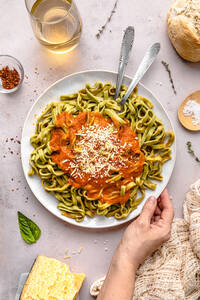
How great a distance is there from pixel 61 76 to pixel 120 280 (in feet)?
6.84

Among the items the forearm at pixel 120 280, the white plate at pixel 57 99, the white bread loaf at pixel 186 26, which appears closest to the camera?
the forearm at pixel 120 280

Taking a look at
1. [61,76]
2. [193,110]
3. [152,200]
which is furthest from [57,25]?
[152,200]

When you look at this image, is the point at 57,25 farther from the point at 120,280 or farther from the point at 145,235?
the point at 120,280

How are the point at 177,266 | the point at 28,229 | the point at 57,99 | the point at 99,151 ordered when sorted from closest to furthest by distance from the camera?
the point at 99,151
the point at 177,266
the point at 57,99
the point at 28,229

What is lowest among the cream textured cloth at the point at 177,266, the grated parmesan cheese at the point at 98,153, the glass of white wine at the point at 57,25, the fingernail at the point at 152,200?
the cream textured cloth at the point at 177,266

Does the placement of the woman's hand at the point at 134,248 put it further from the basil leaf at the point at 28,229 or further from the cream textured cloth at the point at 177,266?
the basil leaf at the point at 28,229

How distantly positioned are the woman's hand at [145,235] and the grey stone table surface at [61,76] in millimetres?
398

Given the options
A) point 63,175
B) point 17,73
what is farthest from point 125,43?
point 63,175

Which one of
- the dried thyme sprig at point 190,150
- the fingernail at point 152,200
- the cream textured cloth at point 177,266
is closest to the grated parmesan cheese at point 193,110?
the dried thyme sprig at point 190,150

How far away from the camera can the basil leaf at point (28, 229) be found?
138 inches

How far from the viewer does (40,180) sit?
11.1 ft

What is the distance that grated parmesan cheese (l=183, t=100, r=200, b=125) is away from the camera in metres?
3.43

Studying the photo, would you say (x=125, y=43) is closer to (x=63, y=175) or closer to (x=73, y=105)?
(x=73, y=105)

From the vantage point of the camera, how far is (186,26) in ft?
10.4
